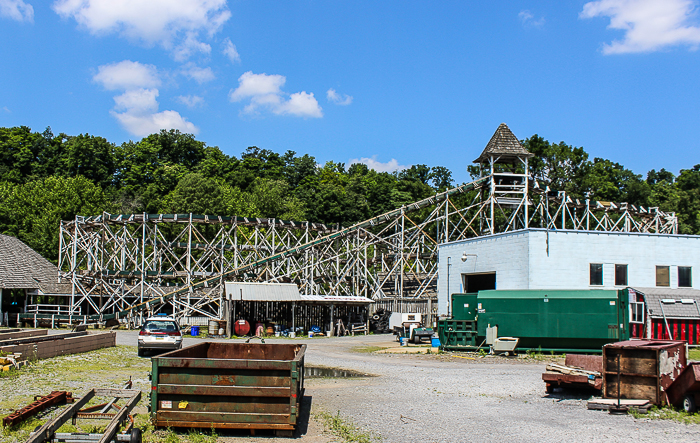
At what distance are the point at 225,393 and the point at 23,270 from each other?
4222 centimetres

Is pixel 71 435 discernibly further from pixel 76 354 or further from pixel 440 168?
pixel 440 168

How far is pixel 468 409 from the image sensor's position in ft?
41.8

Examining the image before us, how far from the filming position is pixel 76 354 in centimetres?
2308

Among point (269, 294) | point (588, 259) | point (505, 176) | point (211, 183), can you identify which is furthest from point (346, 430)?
point (211, 183)

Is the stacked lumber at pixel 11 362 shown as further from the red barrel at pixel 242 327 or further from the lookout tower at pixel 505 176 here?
the lookout tower at pixel 505 176

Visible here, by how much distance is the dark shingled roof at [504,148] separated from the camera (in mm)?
47438

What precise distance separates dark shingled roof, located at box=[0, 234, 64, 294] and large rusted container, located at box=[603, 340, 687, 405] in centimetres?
4039

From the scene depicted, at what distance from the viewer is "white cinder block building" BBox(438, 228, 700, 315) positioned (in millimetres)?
29656

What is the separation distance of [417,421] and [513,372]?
929 cm

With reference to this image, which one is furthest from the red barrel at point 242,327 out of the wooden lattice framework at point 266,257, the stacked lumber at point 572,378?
the stacked lumber at point 572,378

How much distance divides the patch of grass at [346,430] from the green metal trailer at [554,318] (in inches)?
619

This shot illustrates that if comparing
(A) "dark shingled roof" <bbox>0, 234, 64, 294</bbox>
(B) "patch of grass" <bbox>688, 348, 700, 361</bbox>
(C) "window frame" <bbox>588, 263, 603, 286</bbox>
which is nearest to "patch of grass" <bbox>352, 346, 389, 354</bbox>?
(C) "window frame" <bbox>588, 263, 603, 286</bbox>

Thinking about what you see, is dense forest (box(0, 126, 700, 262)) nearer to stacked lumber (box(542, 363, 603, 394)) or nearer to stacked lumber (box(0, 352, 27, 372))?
stacked lumber (box(0, 352, 27, 372))

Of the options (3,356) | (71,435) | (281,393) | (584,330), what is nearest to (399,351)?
(584,330)
